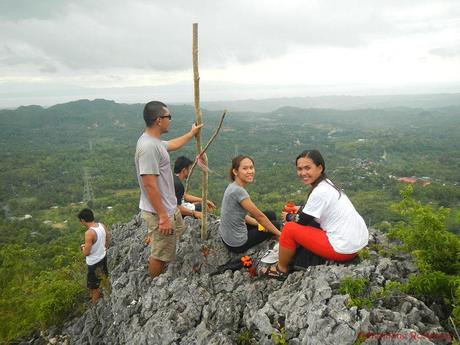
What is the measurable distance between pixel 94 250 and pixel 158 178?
2325 mm

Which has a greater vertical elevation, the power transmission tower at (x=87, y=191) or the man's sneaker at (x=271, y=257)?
the man's sneaker at (x=271, y=257)

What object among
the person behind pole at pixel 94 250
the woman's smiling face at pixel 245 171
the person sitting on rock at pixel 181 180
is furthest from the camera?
the person sitting on rock at pixel 181 180

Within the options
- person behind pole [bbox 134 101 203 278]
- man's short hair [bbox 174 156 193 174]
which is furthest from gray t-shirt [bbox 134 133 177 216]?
man's short hair [bbox 174 156 193 174]

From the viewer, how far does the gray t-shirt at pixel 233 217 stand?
188 inches

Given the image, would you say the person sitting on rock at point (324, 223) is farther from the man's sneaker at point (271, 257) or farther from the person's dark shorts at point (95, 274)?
the person's dark shorts at point (95, 274)

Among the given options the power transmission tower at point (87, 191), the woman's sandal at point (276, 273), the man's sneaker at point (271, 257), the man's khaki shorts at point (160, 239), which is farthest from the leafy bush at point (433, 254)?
the power transmission tower at point (87, 191)

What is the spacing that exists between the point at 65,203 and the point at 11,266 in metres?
55.1

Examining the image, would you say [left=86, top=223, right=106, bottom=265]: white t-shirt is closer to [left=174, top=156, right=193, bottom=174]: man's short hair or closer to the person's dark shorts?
the person's dark shorts

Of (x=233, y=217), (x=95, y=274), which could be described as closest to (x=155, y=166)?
(x=233, y=217)

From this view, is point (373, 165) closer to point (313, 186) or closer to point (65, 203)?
point (65, 203)

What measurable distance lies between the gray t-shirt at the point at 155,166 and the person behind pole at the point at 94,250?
5.39 feet

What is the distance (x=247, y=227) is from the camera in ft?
Answer: 17.8

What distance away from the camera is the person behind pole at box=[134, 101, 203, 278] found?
4.10 metres

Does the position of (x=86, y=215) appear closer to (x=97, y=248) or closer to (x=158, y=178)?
(x=97, y=248)
